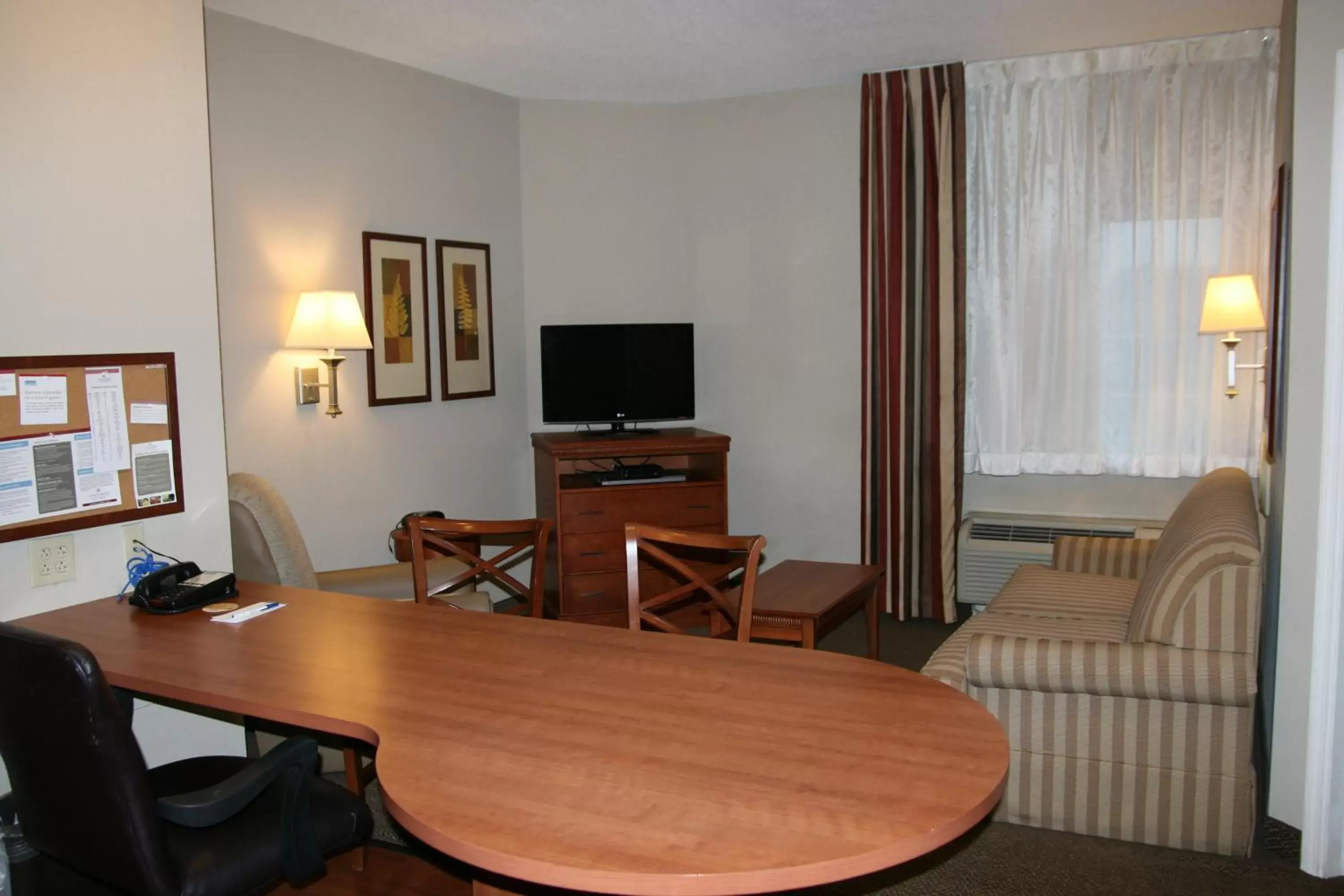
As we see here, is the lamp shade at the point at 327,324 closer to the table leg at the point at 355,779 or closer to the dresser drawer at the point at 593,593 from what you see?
the dresser drawer at the point at 593,593

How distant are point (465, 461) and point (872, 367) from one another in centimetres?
215

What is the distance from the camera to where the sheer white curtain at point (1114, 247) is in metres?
4.62

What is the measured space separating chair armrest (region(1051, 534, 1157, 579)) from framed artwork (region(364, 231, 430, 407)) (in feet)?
9.95

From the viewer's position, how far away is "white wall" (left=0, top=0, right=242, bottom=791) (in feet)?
7.62

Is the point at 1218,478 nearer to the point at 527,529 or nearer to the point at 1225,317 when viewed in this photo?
the point at 1225,317

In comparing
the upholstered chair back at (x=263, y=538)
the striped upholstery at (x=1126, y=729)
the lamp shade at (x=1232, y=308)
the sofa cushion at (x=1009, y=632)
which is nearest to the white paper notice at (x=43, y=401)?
the upholstered chair back at (x=263, y=538)

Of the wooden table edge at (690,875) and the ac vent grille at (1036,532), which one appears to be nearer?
the wooden table edge at (690,875)

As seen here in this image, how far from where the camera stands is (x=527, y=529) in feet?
9.88

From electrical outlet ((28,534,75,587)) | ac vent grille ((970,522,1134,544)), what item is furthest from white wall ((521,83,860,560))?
electrical outlet ((28,534,75,587))

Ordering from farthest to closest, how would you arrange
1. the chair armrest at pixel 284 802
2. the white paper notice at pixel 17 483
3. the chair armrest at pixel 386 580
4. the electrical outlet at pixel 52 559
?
1. the chair armrest at pixel 386 580
2. the electrical outlet at pixel 52 559
3. the white paper notice at pixel 17 483
4. the chair armrest at pixel 284 802

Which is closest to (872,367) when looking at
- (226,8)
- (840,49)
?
(840,49)

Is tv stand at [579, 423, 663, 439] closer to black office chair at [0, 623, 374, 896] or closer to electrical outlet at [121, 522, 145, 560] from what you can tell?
electrical outlet at [121, 522, 145, 560]

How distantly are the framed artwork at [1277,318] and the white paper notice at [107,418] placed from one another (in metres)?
3.18

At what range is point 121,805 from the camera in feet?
5.45
